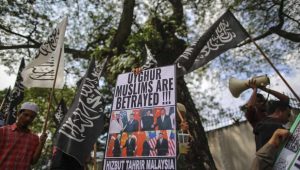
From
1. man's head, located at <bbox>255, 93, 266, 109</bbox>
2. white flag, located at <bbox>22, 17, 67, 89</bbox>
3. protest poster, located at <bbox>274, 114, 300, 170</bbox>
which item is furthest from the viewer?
white flag, located at <bbox>22, 17, 67, 89</bbox>

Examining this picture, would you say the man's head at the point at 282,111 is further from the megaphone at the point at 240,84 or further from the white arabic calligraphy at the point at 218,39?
the white arabic calligraphy at the point at 218,39

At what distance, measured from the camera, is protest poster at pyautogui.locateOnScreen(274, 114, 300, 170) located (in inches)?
121

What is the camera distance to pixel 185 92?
799 cm

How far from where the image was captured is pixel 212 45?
4.86 meters

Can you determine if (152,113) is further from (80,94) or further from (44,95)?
(44,95)

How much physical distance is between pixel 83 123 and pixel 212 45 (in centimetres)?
208

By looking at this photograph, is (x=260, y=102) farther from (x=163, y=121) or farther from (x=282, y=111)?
(x=163, y=121)

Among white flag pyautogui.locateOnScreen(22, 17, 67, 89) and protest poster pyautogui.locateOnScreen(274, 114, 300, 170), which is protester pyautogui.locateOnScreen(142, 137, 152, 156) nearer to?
protest poster pyautogui.locateOnScreen(274, 114, 300, 170)

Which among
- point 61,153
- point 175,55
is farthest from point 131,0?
point 61,153

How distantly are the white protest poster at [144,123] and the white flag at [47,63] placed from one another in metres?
1.46

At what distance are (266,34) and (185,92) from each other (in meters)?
4.55

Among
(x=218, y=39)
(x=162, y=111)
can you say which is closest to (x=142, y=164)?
(x=162, y=111)

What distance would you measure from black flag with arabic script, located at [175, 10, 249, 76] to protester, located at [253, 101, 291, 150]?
1342 mm

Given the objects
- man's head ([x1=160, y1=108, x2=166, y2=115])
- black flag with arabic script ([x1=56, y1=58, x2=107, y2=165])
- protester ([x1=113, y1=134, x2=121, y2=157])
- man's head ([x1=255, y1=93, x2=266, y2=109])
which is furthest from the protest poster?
black flag with arabic script ([x1=56, y1=58, x2=107, y2=165])
